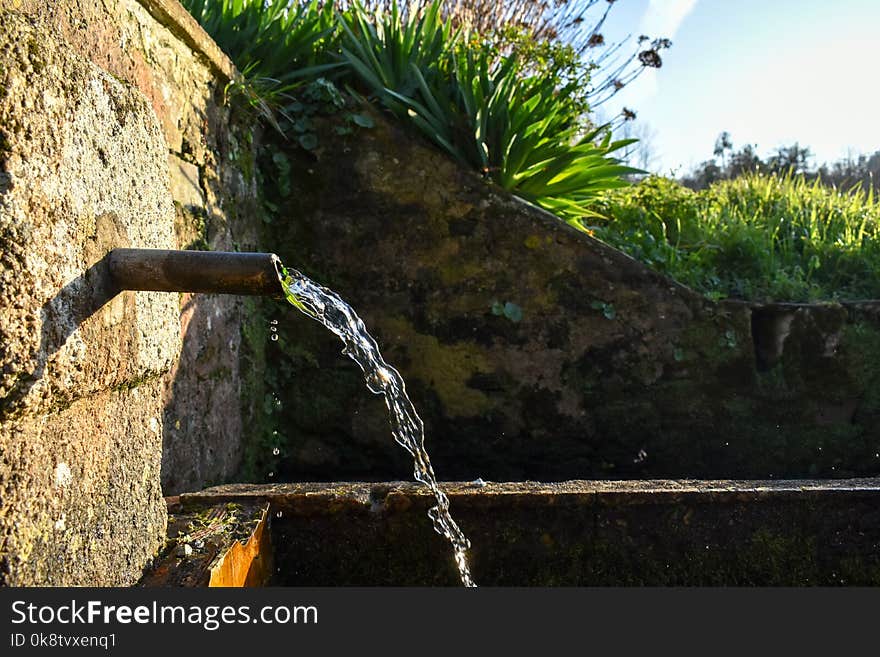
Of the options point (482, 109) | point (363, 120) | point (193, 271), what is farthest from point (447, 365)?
point (193, 271)

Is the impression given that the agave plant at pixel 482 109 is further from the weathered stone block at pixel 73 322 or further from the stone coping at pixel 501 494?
the weathered stone block at pixel 73 322

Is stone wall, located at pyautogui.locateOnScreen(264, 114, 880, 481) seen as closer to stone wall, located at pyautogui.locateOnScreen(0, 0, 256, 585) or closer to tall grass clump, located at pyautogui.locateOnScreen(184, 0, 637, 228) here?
tall grass clump, located at pyautogui.locateOnScreen(184, 0, 637, 228)

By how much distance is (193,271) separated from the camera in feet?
4.15

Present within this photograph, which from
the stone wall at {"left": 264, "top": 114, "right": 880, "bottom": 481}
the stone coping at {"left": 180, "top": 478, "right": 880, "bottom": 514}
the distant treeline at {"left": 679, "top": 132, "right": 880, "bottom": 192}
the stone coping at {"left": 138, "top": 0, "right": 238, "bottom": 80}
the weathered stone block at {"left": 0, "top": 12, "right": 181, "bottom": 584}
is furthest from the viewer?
the distant treeline at {"left": 679, "top": 132, "right": 880, "bottom": 192}

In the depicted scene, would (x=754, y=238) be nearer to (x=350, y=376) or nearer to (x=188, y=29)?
(x=350, y=376)

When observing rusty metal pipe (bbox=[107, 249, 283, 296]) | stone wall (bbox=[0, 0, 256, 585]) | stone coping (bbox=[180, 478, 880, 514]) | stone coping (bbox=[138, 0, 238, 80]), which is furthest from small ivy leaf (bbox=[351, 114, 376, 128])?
rusty metal pipe (bbox=[107, 249, 283, 296])

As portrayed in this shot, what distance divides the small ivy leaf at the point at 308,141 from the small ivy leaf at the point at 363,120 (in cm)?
18

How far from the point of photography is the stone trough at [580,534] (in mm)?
1838

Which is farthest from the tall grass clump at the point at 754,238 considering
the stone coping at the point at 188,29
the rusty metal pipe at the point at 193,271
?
the rusty metal pipe at the point at 193,271

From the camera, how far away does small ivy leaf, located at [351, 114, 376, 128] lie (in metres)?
3.09

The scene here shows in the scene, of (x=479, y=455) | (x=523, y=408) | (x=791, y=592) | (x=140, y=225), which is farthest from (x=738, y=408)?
(x=140, y=225)

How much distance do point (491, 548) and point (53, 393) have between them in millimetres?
1129

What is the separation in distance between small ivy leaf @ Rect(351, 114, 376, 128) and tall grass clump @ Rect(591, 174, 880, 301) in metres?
1.35

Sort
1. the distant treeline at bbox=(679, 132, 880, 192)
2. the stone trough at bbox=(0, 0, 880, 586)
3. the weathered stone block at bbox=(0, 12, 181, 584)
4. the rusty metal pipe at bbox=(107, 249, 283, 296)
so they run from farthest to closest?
the distant treeline at bbox=(679, 132, 880, 192) < the rusty metal pipe at bbox=(107, 249, 283, 296) < the stone trough at bbox=(0, 0, 880, 586) < the weathered stone block at bbox=(0, 12, 181, 584)
